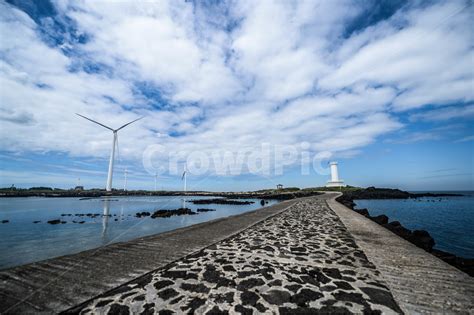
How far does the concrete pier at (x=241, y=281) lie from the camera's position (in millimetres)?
3037

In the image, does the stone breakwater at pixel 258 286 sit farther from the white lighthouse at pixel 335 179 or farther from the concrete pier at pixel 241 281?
the white lighthouse at pixel 335 179

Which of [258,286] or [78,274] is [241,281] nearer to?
[258,286]

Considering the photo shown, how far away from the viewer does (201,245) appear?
6.11 metres

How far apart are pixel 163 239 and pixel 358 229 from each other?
24.2 feet

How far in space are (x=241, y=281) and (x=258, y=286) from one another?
0.35 m

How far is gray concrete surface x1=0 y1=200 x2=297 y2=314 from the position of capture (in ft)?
10.3

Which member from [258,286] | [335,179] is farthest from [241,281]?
[335,179]

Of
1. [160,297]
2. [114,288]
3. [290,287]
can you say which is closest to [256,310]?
[290,287]

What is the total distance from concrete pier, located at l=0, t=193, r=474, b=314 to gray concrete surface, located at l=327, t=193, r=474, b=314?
15mm

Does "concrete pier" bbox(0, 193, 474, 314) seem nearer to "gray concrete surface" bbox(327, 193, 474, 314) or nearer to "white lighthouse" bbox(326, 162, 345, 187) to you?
"gray concrete surface" bbox(327, 193, 474, 314)

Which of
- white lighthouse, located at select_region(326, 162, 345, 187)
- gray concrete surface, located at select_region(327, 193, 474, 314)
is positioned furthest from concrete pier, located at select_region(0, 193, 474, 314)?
white lighthouse, located at select_region(326, 162, 345, 187)

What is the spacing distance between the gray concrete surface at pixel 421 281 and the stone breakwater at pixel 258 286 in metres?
0.20

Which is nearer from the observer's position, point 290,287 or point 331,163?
point 290,287

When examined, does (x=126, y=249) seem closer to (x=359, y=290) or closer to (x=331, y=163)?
(x=359, y=290)
